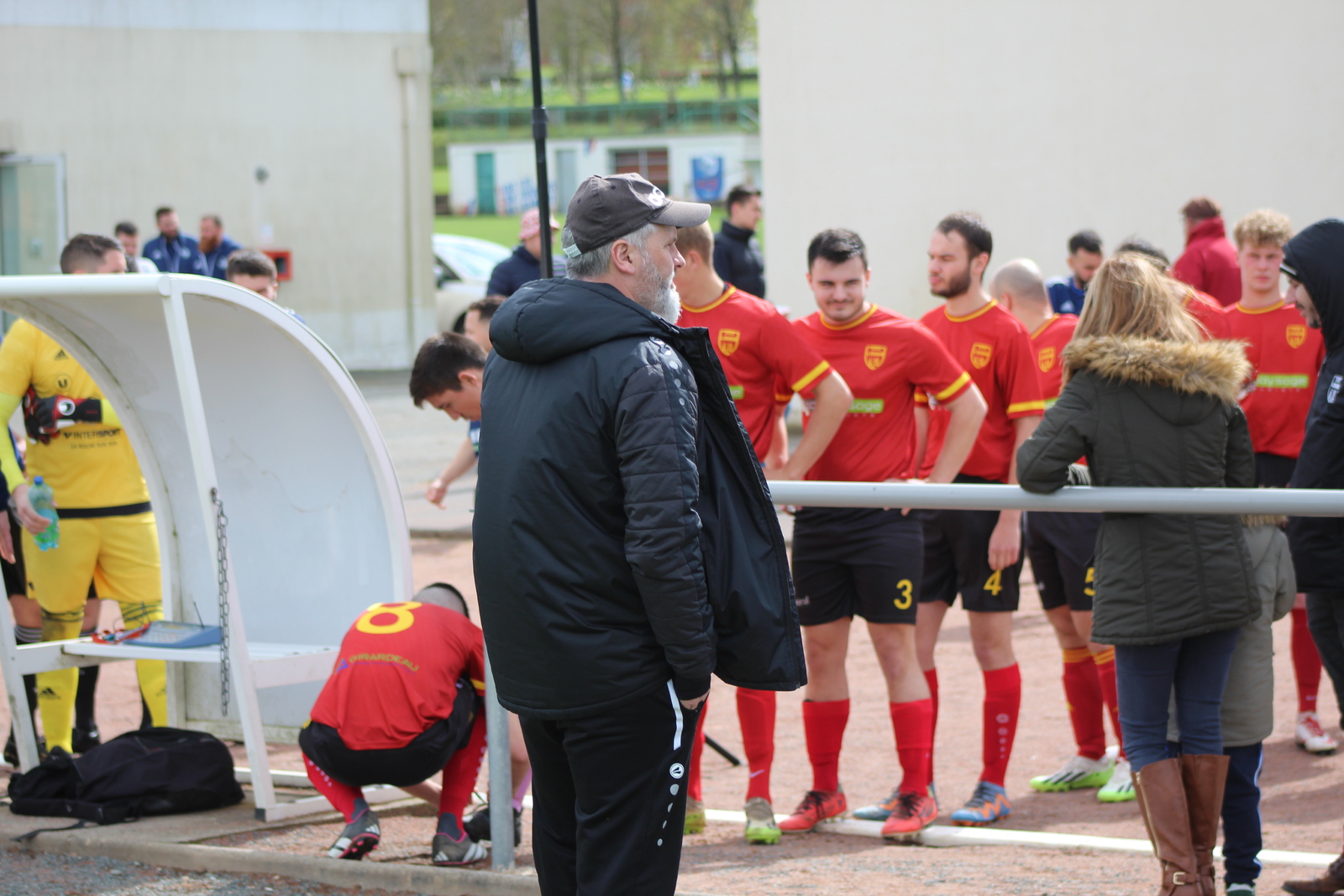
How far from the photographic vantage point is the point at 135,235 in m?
17.1

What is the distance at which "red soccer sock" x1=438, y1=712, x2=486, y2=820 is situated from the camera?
15.0ft

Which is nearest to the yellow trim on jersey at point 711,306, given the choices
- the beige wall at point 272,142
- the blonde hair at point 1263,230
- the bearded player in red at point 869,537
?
the bearded player in red at point 869,537

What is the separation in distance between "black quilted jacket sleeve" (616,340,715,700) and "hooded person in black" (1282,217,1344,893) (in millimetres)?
2202

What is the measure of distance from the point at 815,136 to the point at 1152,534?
11610mm

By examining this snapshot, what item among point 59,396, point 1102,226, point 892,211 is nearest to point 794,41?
point 892,211

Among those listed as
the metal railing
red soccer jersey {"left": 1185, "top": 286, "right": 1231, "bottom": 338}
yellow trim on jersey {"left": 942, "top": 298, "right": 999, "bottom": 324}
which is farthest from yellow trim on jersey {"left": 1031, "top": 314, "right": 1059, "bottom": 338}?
the metal railing

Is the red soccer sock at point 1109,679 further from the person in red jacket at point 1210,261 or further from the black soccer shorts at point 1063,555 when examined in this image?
the person in red jacket at point 1210,261

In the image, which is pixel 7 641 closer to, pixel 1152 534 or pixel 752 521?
pixel 752 521

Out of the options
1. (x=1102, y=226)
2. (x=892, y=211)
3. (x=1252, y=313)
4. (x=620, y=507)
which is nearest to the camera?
(x=620, y=507)

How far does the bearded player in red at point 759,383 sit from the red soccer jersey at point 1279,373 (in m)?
2.44

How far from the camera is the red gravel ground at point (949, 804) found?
439 centimetres

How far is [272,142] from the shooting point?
22094 millimetres

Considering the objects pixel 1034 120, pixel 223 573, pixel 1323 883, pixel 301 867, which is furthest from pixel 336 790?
pixel 1034 120

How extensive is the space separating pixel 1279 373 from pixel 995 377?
68.5 inches
